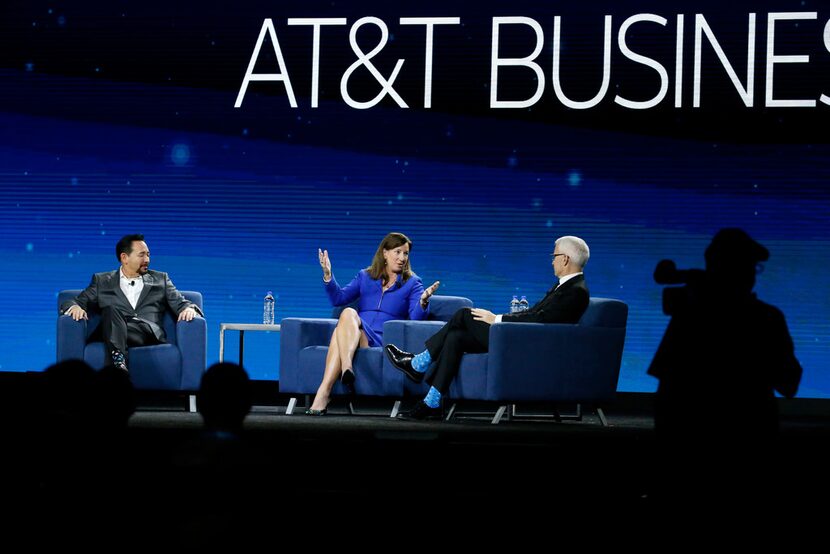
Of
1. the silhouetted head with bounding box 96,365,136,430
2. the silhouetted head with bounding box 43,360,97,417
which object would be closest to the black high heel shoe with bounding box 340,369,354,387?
the silhouetted head with bounding box 43,360,97,417

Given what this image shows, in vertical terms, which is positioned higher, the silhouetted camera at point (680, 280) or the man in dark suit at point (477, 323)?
the silhouetted camera at point (680, 280)

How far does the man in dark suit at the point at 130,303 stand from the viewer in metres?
6.30

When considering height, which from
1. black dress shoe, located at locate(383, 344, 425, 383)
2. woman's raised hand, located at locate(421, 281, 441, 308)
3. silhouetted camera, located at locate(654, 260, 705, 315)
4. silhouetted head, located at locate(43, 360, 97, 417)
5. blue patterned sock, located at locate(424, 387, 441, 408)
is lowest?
blue patterned sock, located at locate(424, 387, 441, 408)

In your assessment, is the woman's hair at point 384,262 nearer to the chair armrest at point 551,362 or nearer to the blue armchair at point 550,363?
the blue armchair at point 550,363

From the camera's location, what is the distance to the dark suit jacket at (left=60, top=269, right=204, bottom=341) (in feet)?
21.2

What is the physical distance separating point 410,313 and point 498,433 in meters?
1.76

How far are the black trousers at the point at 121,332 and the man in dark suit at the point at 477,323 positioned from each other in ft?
4.72

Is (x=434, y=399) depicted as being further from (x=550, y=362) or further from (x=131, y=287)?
(x=131, y=287)

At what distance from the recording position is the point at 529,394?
19.1 feet

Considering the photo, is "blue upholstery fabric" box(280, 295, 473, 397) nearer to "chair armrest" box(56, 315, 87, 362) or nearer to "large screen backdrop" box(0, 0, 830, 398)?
"chair armrest" box(56, 315, 87, 362)

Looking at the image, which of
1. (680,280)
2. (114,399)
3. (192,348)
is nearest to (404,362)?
(192,348)

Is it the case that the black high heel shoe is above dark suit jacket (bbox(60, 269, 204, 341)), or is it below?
below

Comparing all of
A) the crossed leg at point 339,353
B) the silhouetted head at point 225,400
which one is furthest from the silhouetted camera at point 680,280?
the crossed leg at point 339,353

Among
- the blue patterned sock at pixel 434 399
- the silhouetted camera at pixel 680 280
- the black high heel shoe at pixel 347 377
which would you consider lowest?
the blue patterned sock at pixel 434 399
